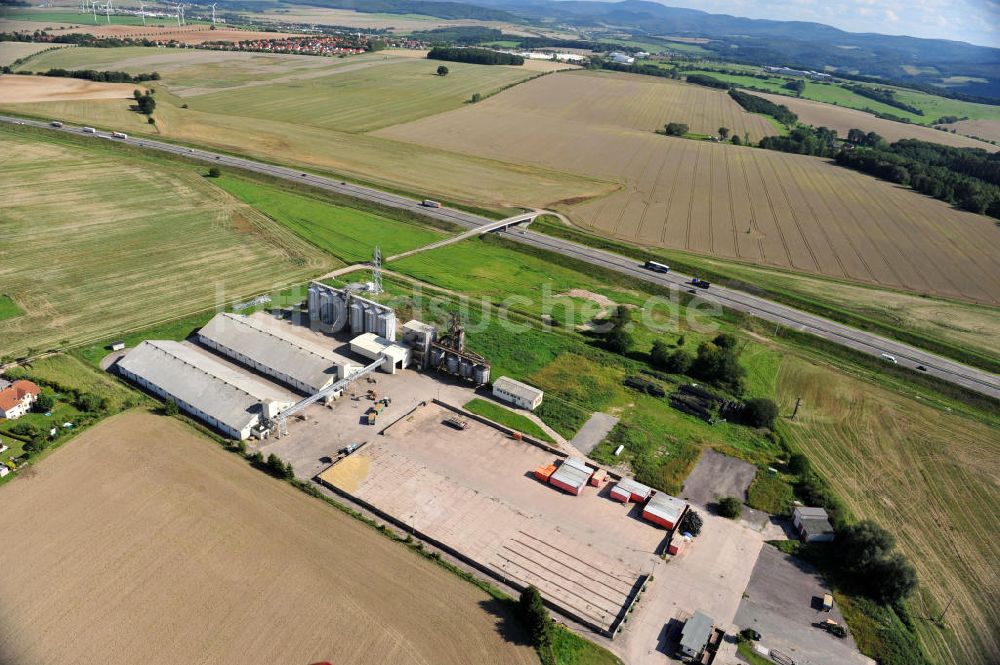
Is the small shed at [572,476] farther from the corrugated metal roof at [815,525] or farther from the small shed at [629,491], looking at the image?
the corrugated metal roof at [815,525]

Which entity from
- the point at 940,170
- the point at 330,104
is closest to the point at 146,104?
the point at 330,104

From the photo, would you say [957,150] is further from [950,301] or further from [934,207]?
[950,301]

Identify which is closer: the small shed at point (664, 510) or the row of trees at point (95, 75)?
the small shed at point (664, 510)

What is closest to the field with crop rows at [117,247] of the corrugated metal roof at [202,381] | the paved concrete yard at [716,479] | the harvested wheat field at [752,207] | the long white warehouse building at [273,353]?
the long white warehouse building at [273,353]

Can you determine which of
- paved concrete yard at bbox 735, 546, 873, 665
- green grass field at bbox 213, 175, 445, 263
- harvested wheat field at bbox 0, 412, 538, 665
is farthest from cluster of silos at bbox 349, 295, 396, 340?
paved concrete yard at bbox 735, 546, 873, 665

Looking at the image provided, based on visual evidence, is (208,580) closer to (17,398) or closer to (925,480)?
(17,398)
